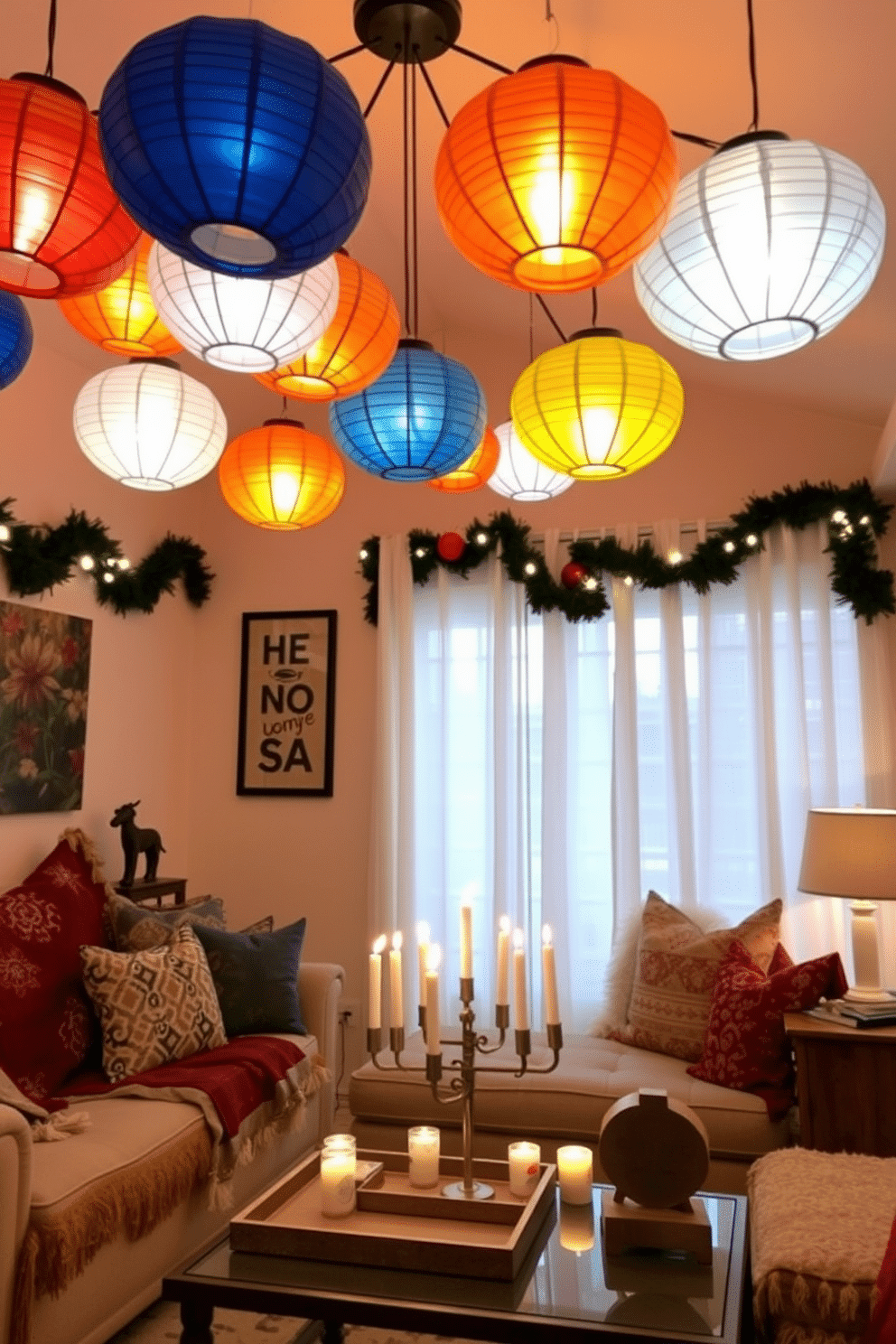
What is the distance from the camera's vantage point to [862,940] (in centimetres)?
337

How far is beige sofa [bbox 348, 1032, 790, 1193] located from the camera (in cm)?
308

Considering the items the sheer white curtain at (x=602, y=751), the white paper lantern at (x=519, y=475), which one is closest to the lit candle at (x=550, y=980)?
the white paper lantern at (x=519, y=475)

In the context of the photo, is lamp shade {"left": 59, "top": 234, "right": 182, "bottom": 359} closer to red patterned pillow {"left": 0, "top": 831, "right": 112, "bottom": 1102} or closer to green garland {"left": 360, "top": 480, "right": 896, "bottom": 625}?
red patterned pillow {"left": 0, "top": 831, "right": 112, "bottom": 1102}

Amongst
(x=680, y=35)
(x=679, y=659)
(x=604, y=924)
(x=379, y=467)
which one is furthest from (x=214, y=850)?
(x=680, y=35)

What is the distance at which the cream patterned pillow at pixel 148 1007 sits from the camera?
3.15 metres

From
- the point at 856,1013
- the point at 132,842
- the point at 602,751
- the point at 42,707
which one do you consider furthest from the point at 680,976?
the point at 42,707

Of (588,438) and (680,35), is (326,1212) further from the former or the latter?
(680,35)

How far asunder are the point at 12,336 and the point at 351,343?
0.59 m

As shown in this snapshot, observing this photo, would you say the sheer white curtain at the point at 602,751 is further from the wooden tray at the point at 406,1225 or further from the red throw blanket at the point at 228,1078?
the wooden tray at the point at 406,1225

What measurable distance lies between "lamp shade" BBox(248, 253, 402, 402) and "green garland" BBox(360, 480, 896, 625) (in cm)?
262

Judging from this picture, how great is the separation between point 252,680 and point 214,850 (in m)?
0.81

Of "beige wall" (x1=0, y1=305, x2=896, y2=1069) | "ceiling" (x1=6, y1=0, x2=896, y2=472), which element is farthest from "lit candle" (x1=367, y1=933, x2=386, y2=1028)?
"beige wall" (x1=0, y1=305, x2=896, y2=1069)

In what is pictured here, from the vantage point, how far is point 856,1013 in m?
3.14

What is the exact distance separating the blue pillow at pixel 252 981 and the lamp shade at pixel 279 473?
1.65 m
